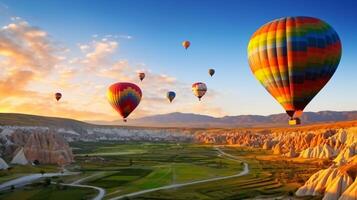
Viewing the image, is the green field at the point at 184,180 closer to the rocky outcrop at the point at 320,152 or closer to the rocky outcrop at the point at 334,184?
the rocky outcrop at the point at 334,184

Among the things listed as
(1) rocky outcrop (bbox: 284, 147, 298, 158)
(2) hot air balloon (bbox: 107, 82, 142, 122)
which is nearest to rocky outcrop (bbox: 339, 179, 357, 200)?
(2) hot air balloon (bbox: 107, 82, 142, 122)

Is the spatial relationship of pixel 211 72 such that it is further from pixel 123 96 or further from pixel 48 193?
pixel 48 193

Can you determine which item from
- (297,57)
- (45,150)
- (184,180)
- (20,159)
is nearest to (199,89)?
(184,180)

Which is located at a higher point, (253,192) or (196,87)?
(196,87)

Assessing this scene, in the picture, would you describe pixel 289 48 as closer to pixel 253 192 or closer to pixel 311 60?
pixel 311 60

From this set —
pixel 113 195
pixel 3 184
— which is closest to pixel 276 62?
pixel 113 195

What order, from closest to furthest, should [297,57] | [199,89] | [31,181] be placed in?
[297,57] → [31,181] → [199,89]

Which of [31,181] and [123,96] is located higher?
[123,96]

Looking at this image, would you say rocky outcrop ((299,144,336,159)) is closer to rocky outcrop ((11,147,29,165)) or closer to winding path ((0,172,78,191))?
winding path ((0,172,78,191))
